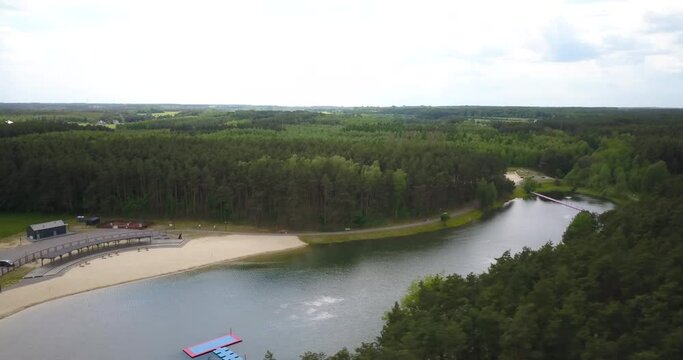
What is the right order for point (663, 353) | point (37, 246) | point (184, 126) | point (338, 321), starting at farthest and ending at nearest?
point (184, 126)
point (37, 246)
point (338, 321)
point (663, 353)

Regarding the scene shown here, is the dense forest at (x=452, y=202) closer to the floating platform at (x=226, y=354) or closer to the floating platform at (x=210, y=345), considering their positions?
the floating platform at (x=226, y=354)

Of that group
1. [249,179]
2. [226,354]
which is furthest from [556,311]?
[249,179]

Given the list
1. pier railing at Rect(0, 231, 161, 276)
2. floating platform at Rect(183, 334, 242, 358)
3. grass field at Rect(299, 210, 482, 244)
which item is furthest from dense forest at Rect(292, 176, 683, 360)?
pier railing at Rect(0, 231, 161, 276)

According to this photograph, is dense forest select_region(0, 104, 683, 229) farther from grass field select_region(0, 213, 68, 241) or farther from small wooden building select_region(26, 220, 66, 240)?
small wooden building select_region(26, 220, 66, 240)

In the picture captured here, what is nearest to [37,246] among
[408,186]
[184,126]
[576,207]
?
[408,186]

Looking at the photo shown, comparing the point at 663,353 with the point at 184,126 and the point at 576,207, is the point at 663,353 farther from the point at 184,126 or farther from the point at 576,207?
the point at 184,126
